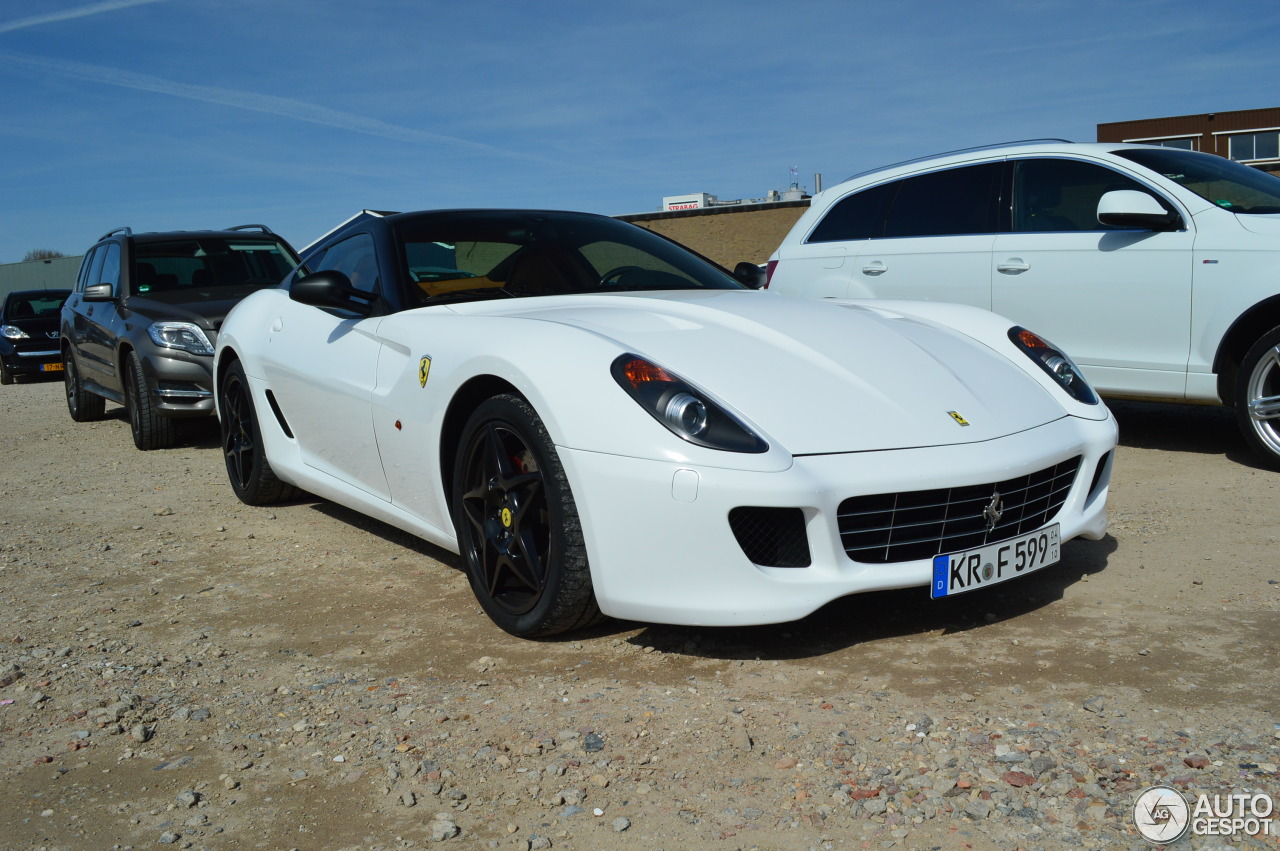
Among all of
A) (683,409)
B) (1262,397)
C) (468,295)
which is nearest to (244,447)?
(468,295)

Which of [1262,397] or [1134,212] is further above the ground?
[1134,212]

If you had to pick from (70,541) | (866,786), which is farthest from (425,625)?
(70,541)

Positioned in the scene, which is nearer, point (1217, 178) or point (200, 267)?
point (1217, 178)

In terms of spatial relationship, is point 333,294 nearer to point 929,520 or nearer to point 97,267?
point 929,520

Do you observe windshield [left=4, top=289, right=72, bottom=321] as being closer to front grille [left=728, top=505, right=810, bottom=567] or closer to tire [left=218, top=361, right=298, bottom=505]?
tire [left=218, top=361, right=298, bottom=505]

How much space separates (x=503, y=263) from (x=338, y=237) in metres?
1.07

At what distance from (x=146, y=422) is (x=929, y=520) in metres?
6.51

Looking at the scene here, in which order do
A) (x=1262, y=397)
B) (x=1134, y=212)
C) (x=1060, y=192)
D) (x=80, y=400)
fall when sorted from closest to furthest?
(x=1262, y=397)
(x=1134, y=212)
(x=1060, y=192)
(x=80, y=400)

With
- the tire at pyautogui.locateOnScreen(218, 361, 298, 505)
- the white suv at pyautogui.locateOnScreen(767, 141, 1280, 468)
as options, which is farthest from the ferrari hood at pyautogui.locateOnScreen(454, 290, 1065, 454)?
the white suv at pyautogui.locateOnScreen(767, 141, 1280, 468)

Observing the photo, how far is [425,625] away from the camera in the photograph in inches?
147

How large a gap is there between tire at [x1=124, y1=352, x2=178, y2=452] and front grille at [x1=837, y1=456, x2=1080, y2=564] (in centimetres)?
632

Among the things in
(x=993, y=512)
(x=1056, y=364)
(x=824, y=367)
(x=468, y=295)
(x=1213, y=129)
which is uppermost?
(x=1213, y=129)

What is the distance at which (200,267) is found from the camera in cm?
889

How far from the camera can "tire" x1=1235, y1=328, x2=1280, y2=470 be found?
5.42 metres
